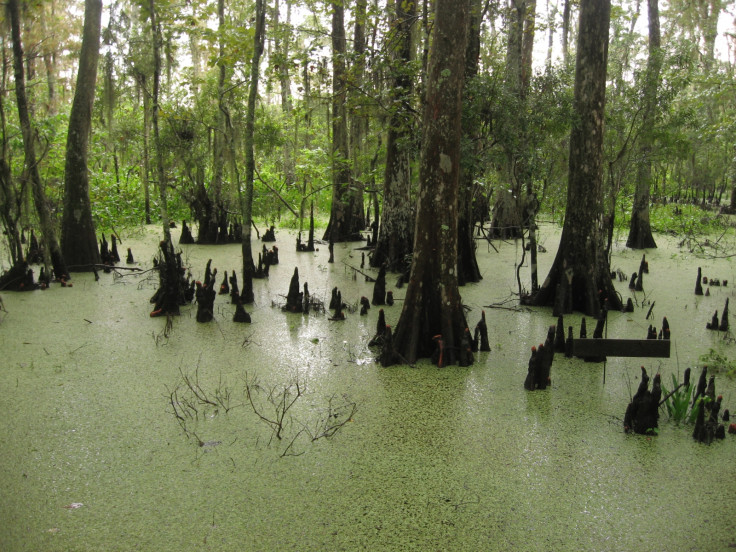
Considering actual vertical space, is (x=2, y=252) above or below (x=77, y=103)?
below

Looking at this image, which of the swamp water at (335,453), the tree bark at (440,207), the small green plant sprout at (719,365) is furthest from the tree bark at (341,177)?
the small green plant sprout at (719,365)

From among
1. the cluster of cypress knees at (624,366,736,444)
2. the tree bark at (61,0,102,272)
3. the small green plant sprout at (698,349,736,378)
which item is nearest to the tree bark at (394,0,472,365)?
the cluster of cypress knees at (624,366,736,444)

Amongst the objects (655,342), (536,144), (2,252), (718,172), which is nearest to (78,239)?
(2,252)

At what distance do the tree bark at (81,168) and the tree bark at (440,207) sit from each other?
5.22 metres

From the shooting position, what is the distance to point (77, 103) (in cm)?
763

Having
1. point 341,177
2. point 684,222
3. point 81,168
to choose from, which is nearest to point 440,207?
point 81,168

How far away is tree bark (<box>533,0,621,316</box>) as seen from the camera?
5.63 m

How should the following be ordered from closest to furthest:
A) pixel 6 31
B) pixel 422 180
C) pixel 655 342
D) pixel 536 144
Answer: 1. pixel 655 342
2. pixel 422 180
3. pixel 536 144
4. pixel 6 31

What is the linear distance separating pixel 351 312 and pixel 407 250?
231cm

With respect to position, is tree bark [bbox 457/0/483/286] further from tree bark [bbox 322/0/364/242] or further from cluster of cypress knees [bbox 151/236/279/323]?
cluster of cypress knees [bbox 151/236/279/323]

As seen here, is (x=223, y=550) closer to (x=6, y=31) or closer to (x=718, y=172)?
(x=6, y=31)

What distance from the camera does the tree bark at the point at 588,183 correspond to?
563 cm

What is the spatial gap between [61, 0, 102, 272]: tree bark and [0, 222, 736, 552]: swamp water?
2736mm

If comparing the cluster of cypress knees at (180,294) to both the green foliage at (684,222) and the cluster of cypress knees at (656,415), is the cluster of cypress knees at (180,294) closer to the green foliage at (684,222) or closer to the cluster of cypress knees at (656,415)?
the cluster of cypress knees at (656,415)
